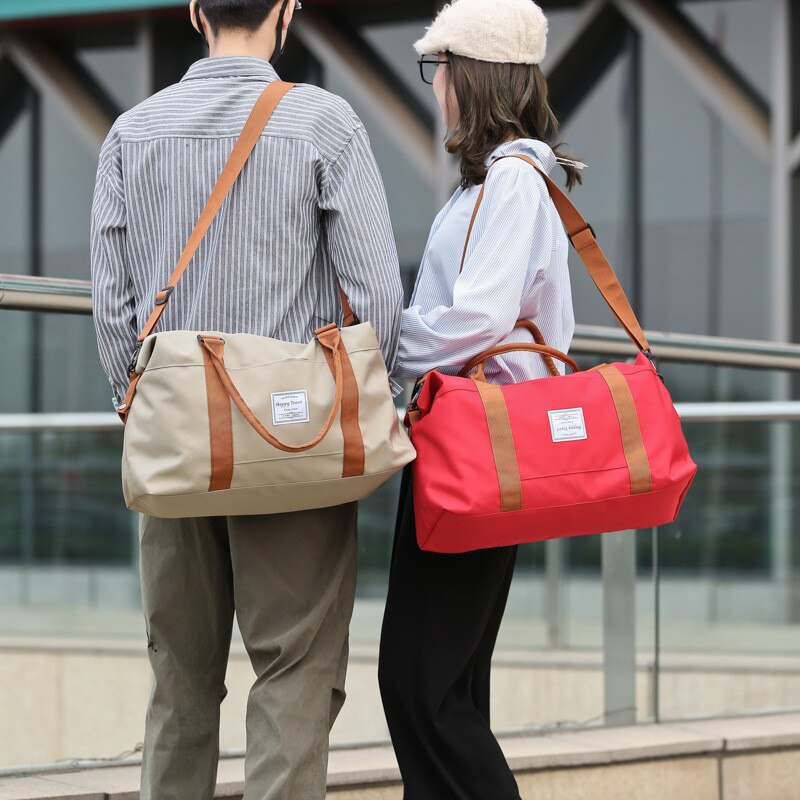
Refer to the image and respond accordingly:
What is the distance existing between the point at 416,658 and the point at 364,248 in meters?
0.73

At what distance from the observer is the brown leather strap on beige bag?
6.46 ft

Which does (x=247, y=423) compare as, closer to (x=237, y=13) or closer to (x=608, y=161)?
(x=237, y=13)

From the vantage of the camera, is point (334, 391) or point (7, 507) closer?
point (334, 391)

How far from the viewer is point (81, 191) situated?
1191 cm

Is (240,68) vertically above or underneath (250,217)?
above

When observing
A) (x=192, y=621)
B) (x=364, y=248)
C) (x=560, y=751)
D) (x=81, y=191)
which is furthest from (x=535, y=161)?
(x=81, y=191)

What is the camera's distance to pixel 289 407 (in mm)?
1898

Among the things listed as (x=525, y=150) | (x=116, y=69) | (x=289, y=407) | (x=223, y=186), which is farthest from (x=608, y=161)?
(x=289, y=407)

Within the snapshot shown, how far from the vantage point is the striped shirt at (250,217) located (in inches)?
78.7

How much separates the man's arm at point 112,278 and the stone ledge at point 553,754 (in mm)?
985

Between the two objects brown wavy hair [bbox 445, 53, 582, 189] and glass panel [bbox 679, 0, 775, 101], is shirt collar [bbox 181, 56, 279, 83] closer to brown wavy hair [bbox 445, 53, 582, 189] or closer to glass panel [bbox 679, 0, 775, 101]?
brown wavy hair [bbox 445, 53, 582, 189]

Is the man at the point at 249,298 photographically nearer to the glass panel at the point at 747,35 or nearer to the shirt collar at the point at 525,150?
the shirt collar at the point at 525,150

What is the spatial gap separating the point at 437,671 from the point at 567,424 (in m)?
0.50

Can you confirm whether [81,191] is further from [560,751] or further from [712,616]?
[560,751]
